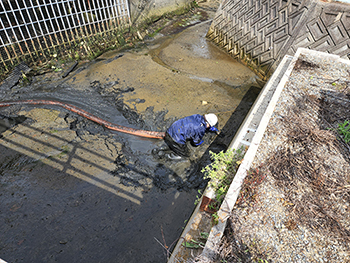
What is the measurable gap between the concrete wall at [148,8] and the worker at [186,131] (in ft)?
25.3

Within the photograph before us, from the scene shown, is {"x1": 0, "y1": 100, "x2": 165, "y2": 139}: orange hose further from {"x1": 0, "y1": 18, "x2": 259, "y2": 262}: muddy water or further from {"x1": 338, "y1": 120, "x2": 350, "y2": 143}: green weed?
{"x1": 338, "y1": 120, "x2": 350, "y2": 143}: green weed

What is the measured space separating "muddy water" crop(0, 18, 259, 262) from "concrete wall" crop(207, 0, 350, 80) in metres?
1.06

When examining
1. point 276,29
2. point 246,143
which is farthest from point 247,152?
point 276,29

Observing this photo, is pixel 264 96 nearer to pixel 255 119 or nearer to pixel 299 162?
pixel 255 119

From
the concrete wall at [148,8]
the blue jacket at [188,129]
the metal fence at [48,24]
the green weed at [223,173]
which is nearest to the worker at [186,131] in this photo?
the blue jacket at [188,129]

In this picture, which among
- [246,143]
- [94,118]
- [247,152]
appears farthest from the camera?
[94,118]

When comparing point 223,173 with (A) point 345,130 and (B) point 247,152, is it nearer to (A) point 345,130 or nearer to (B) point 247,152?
(B) point 247,152

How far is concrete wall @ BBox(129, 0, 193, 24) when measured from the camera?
982cm

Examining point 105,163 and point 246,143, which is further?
point 105,163

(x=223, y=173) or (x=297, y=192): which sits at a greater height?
(x=223, y=173)

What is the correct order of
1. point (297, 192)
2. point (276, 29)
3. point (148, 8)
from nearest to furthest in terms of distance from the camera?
point (297, 192), point (276, 29), point (148, 8)

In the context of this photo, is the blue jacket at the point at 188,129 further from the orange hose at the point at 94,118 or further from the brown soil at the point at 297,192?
the brown soil at the point at 297,192

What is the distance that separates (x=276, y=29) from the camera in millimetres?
7141

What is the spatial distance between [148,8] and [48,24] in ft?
16.2
